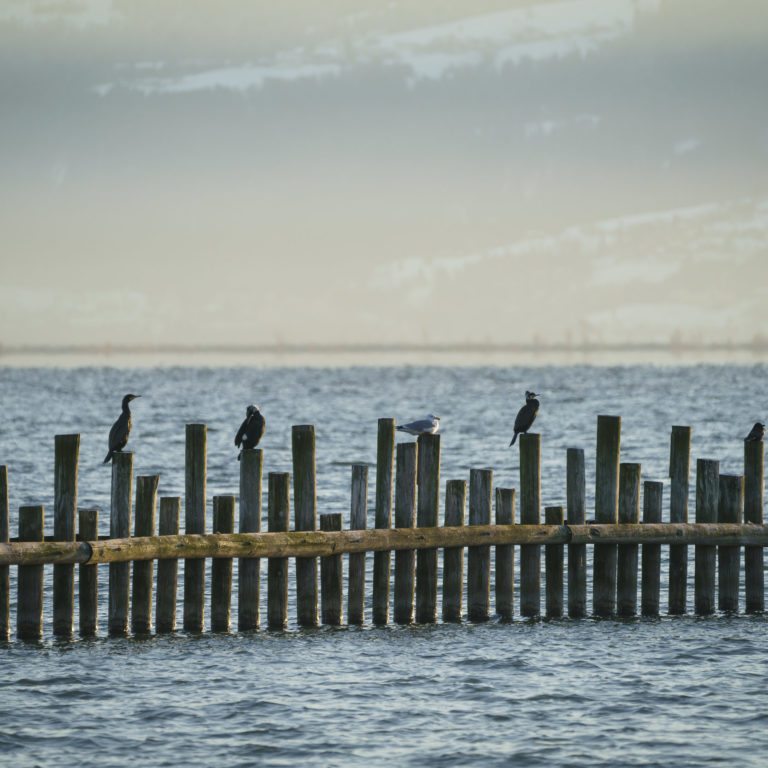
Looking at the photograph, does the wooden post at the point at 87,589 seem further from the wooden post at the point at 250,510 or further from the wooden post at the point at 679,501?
the wooden post at the point at 679,501

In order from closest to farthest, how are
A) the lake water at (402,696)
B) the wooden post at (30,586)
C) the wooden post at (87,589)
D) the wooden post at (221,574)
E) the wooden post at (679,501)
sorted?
1. the lake water at (402,696)
2. the wooden post at (30,586)
3. the wooden post at (87,589)
4. the wooden post at (221,574)
5. the wooden post at (679,501)

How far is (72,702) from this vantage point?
11758mm

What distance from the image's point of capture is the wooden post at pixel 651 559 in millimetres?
14852

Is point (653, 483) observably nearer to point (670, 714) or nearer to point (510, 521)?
point (510, 521)

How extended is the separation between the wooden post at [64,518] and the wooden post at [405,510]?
357 cm

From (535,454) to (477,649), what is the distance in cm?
236

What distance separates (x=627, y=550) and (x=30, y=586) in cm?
677

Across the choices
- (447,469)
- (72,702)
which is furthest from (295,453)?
(447,469)

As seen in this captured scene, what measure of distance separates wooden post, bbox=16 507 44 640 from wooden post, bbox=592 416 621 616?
6.31 meters

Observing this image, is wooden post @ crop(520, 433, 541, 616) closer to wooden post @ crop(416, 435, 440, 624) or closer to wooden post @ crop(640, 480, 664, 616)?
wooden post @ crop(416, 435, 440, 624)

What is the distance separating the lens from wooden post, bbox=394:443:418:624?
46.4ft

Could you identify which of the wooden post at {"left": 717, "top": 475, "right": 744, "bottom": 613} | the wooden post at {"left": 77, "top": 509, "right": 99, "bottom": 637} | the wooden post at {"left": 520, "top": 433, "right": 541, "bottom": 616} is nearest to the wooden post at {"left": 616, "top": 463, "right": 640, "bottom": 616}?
the wooden post at {"left": 520, "top": 433, "right": 541, "bottom": 616}

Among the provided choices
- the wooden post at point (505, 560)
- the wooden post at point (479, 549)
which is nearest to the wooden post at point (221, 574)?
the wooden post at point (479, 549)

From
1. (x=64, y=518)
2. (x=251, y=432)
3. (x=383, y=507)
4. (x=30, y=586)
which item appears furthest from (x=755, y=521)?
(x=30, y=586)
